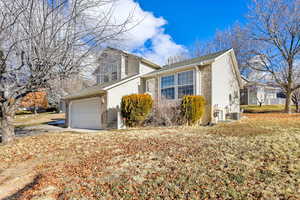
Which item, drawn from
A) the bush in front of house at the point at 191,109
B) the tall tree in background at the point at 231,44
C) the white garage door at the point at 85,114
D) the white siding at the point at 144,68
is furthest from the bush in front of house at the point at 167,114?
the tall tree in background at the point at 231,44

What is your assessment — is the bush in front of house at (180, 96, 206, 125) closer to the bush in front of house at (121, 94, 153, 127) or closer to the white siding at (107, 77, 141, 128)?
the bush in front of house at (121, 94, 153, 127)

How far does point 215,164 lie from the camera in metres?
3.80

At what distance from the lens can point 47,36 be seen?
18.9 ft

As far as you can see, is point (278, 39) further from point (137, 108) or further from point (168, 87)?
point (137, 108)

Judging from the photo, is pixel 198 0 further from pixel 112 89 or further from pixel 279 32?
pixel 279 32

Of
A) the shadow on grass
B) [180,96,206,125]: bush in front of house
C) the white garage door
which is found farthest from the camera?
the white garage door

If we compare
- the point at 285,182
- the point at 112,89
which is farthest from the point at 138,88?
the point at 285,182

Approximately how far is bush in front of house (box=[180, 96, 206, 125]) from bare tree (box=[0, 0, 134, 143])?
223 inches

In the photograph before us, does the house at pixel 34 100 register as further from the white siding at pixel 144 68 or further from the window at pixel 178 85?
the window at pixel 178 85

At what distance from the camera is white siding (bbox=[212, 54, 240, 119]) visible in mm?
11328

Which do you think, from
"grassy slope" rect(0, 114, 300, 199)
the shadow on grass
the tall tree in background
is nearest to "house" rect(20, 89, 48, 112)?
"grassy slope" rect(0, 114, 300, 199)

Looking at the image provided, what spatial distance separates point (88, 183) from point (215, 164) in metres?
2.74

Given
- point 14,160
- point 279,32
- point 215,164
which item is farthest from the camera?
point 279,32

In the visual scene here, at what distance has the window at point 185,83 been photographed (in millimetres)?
11352
